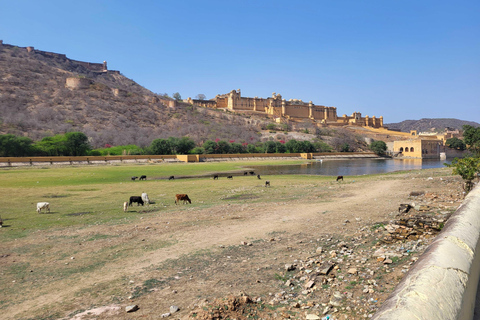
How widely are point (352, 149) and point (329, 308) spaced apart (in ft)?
332

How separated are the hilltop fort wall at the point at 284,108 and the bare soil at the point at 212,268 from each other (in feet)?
405

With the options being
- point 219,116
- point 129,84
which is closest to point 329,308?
point 219,116

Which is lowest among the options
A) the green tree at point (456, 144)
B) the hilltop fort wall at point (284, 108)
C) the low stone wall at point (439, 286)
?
the low stone wall at point (439, 286)

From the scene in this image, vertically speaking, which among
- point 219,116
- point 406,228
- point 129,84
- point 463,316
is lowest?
point 406,228

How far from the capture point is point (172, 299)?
502cm

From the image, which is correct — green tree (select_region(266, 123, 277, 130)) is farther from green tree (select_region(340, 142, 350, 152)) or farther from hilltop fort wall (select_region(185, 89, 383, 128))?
green tree (select_region(340, 142, 350, 152))

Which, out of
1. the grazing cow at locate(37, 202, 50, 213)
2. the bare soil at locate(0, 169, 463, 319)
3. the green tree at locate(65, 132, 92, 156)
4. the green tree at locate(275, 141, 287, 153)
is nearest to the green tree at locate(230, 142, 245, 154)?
the green tree at locate(275, 141, 287, 153)

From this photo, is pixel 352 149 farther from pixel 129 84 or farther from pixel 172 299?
pixel 129 84

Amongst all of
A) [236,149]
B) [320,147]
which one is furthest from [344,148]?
[236,149]

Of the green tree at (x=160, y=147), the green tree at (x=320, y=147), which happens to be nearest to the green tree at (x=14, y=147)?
the green tree at (x=160, y=147)

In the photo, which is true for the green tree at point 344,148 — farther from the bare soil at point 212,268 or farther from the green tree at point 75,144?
the bare soil at point 212,268

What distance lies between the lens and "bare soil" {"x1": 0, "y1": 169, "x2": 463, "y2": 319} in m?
4.60

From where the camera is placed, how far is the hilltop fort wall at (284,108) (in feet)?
446

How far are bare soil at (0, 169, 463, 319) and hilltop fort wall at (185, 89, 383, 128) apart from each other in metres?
123
